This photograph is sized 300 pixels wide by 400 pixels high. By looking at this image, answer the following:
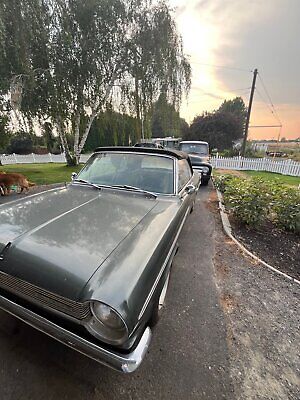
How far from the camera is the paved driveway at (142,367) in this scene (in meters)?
1.59

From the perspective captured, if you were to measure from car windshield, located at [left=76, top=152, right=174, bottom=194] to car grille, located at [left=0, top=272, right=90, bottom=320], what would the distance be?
171 centimetres

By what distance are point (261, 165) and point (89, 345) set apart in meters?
16.9

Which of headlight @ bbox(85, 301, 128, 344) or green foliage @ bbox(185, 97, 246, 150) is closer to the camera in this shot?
headlight @ bbox(85, 301, 128, 344)

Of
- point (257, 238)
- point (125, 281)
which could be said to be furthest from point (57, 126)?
point (125, 281)

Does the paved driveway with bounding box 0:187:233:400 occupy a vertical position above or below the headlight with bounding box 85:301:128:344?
below

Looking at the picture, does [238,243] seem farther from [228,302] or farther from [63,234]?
[63,234]

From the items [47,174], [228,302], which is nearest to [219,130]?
[47,174]

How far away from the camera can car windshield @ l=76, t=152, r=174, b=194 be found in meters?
2.88

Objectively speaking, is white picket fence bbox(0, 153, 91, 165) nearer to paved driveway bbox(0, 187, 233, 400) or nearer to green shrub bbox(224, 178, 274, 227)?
green shrub bbox(224, 178, 274, 227)

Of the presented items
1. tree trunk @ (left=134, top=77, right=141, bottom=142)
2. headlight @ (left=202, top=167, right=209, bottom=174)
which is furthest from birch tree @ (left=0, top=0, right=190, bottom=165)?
headlight @ (left=202, top=167, right=209, bottom=174)

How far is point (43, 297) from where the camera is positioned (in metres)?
1.40

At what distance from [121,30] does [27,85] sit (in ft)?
18.3

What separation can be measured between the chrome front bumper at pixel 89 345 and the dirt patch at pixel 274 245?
9.63ft

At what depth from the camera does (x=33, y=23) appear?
698 cm
